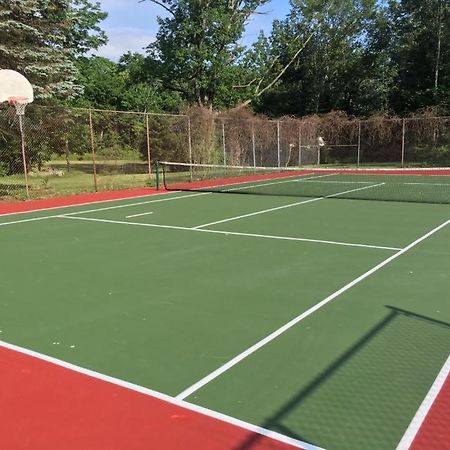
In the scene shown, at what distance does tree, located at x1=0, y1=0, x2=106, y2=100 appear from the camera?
1686cm

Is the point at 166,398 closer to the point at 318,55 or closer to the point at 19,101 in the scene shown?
the point at 19,101

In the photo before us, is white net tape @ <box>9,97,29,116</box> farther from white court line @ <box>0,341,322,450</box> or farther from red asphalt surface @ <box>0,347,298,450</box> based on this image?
red asphalt surface @ <box>0,347,298,450</box>

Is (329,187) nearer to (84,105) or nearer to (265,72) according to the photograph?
(265,72)

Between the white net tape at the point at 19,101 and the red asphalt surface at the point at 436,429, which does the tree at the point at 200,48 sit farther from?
the red asphalt surface at the point at 436,429

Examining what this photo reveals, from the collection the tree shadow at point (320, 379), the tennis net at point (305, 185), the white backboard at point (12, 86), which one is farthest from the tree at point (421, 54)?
the tree shadow at point (320, 379)

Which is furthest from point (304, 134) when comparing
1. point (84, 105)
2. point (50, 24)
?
point (84, 105)

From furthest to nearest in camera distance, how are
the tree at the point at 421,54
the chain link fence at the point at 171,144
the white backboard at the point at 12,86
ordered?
the tree at the point at 421,54 < the chain link fence at the point at 171,144 < the white backboard at the point at 12,86

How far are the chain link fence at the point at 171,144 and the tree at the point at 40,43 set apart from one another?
3.46ft

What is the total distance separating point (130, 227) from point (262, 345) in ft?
21.5

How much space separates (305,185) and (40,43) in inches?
433

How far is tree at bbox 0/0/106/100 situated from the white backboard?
94.5 inches

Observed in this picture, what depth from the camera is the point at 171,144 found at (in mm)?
23484

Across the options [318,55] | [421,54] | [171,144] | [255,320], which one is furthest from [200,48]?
[255,320]

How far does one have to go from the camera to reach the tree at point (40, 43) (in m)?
16.9
